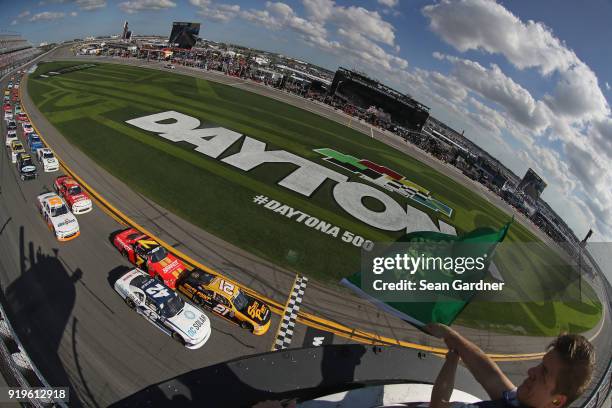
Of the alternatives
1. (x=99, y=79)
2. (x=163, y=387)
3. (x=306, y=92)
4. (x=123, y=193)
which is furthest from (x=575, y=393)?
(x=306, y=92)

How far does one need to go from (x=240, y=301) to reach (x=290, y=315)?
135 inches

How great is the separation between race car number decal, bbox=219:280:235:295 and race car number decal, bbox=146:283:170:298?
278cm

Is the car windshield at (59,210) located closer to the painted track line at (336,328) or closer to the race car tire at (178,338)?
the painted track line at (336,328)

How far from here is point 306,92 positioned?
79.7 m

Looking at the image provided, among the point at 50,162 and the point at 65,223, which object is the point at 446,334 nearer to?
the point at 65,223

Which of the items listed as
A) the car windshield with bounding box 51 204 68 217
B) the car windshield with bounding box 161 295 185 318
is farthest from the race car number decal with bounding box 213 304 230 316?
the car windshield with bounding box 51 204 68 217

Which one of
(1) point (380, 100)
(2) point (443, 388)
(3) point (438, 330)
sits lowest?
(2) point (443, 388)

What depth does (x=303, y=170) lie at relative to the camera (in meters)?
35.3

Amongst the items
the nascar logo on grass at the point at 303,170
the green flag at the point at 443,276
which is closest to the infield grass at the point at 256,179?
the nascar logo on grass at the point at 303,170

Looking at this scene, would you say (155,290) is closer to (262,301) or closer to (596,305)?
(262,301)

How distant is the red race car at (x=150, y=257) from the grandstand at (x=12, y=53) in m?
71.5

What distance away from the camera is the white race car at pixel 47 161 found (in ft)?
86.3

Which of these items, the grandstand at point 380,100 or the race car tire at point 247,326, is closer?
the race car tire at point 247,326

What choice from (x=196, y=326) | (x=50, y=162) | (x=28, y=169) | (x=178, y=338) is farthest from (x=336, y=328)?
(x=50, y=162)
